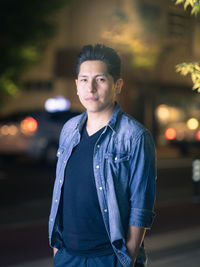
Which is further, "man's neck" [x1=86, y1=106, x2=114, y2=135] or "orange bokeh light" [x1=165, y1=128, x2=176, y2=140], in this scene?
"orange bokeh light" [x1=165, y1=128, x2=176, y2=140]

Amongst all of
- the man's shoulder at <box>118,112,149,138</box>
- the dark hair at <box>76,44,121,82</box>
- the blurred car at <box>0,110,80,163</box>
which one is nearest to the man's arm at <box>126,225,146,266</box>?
the man's shoulder at <box>118,112,149,138</box>

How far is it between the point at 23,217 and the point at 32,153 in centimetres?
663

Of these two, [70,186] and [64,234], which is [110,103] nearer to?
[70,186]

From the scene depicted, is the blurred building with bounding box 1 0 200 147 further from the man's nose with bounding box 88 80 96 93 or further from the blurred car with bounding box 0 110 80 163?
the man's nose with bounding box 88 80 96 93

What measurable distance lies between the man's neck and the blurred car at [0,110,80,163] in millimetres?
12074

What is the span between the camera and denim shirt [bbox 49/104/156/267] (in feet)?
8.48

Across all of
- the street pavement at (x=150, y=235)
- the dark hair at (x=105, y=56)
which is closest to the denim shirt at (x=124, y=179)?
the dark hair at (x=105, y=56)

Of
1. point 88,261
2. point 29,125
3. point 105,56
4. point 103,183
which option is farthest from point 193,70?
point 29,125

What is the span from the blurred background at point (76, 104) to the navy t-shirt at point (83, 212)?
2.96 metres

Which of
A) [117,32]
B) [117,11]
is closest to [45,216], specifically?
[117,32]

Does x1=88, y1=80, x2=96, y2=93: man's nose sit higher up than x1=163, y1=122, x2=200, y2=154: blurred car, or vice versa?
x1=88, y1=80, x2=96, y2=93: man's nose

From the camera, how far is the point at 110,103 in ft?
9.21

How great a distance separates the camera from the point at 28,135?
14.8m

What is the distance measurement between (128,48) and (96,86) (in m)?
A: 20.5
